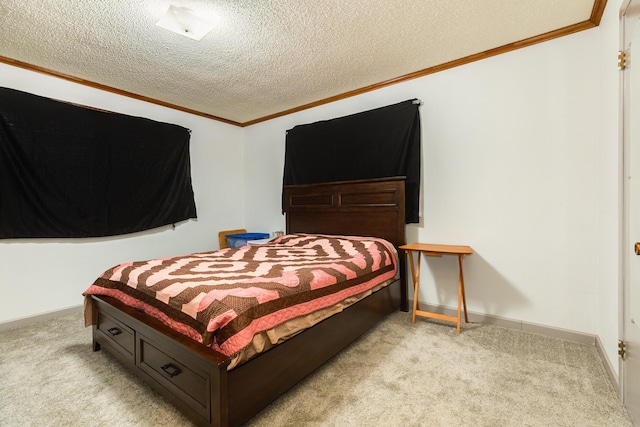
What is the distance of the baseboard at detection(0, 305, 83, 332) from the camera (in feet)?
8.69

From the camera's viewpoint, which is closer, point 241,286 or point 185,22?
point 241,286

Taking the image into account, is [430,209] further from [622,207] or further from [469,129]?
[622,207]

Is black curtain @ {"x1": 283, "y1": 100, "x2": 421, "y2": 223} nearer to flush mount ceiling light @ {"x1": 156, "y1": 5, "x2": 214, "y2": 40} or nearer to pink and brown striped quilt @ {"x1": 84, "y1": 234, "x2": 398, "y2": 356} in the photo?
pink and brown striped quilt @ {"x1": 84, "y1": 234, "x2": 398, "y2": 356}

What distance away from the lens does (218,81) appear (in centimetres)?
323

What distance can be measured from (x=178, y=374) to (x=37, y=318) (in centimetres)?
240

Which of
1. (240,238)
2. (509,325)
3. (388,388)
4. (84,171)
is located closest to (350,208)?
(240,238)

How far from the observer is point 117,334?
1.90 m

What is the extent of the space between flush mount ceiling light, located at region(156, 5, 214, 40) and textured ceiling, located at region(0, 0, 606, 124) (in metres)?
0.05

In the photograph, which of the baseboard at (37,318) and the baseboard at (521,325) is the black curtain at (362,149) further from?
the baseboard at (37,318)

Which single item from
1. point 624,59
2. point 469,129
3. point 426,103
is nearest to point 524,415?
point 624,59

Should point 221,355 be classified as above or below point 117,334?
above

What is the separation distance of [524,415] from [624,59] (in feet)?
6.39

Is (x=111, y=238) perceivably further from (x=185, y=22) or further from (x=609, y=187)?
(x=609, y=187)

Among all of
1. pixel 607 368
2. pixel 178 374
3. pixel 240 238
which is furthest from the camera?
pixel 240 238
